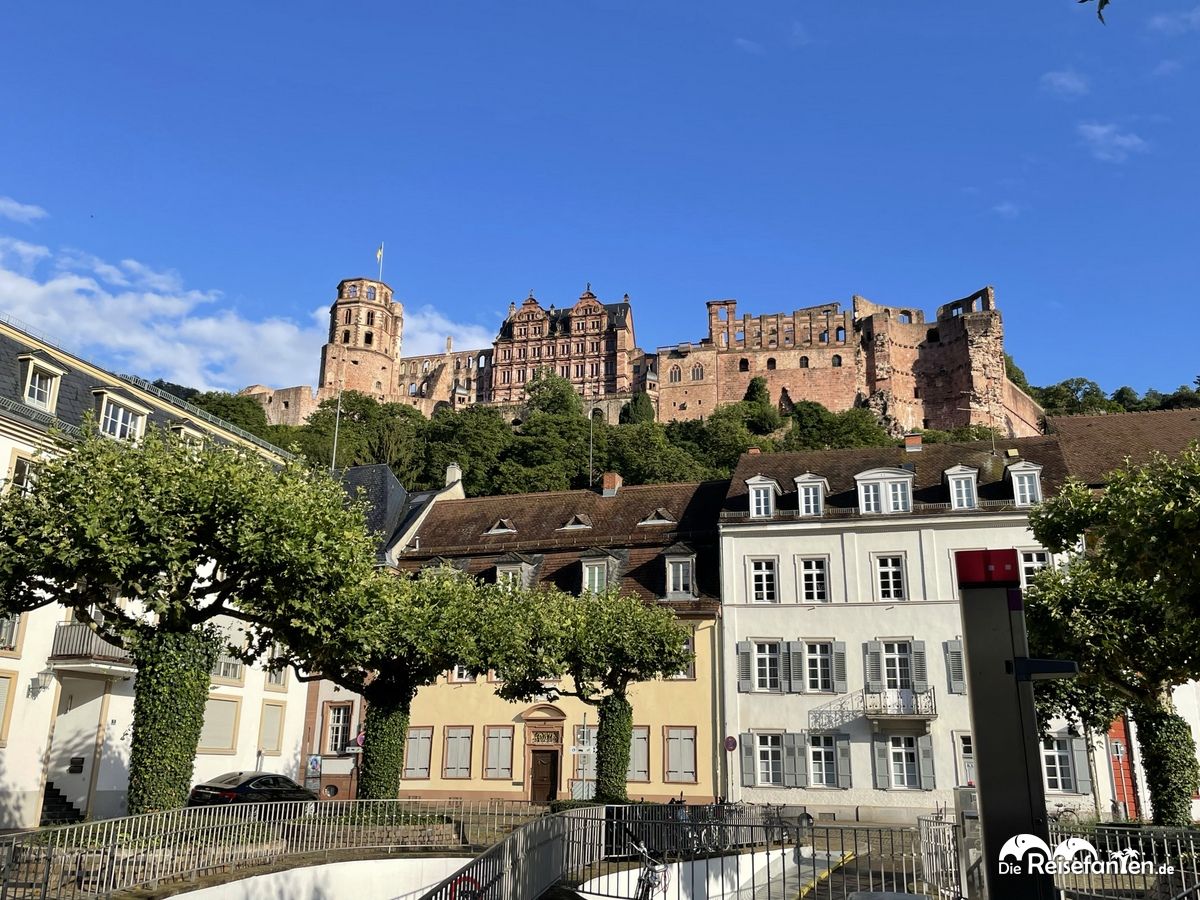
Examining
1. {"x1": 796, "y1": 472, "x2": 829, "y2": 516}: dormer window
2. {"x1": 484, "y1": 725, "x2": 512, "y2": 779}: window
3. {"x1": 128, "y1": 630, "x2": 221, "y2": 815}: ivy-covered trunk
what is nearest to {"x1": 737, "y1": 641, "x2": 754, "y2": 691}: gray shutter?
{"x1": 796, "y1": 472, "x2": 829, "y2": 516}: dormer window

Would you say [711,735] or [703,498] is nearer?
[711,735]

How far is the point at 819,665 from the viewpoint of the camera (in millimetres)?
32250

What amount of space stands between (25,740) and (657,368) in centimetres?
11295

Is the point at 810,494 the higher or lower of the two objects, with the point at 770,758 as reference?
higher

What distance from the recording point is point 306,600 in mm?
18250

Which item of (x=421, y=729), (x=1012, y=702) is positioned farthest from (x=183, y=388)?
(x=1012, y=702)

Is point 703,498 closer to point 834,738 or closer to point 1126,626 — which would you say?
point 834,738

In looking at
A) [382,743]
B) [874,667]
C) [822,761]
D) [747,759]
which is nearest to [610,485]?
[747,759]

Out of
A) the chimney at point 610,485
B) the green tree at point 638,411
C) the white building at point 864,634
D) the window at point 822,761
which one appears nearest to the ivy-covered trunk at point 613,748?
the white building at point 864,634

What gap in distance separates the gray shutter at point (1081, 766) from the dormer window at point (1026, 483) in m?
7.37

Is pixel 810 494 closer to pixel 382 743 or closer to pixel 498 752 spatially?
pixel 498 752

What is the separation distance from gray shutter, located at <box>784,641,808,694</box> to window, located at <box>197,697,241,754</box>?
17.7 m

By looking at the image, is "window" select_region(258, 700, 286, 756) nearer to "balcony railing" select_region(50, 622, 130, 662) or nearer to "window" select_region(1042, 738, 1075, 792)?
"balcony railing" select_region(50, 622, 130, 662)

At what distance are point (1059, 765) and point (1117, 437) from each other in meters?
14.5
